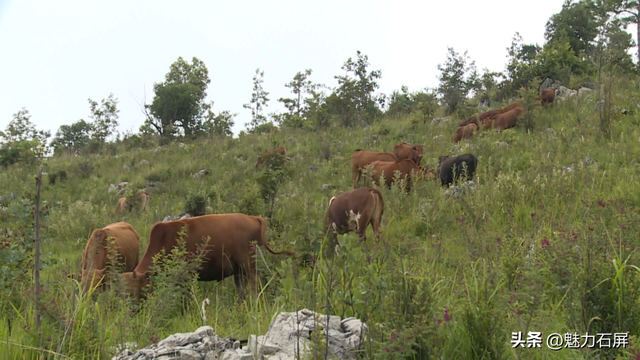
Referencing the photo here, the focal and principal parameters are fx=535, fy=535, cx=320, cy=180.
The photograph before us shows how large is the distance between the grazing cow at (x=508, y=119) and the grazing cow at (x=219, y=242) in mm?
10882

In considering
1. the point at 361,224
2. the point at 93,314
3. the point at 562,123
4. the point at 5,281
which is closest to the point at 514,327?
the point at 93,314

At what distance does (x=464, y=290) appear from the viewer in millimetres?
3969

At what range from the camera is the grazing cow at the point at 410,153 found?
13.5 meters

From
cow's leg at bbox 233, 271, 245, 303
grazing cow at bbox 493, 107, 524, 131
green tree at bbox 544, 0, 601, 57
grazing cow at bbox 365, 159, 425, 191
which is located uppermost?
green tree at bbox 544, 0, 601, 57

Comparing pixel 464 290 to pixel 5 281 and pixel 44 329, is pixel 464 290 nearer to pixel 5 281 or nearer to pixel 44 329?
pixel 44 329

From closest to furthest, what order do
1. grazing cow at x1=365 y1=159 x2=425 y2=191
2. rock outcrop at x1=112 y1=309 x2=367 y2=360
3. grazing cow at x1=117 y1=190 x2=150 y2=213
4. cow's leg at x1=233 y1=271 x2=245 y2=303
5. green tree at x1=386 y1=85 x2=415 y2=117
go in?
rock outcrop at x1=112 y1=309 x2=367 y2=360 → cow's leg at x1=233 y1=271 x2=245 y2=303 → grazing cow at x1=365 y1=159 x2=425 y2=191 → grazing cow at x1=117 y1=190 x2=150 y2=213 → green tree at x1=386 y1=85 x2=415 y2=117

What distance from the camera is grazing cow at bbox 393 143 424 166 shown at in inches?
533

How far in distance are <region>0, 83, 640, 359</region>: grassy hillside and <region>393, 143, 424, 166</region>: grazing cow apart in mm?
1134

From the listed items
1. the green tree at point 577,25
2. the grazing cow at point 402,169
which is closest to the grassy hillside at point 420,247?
the grazing cow at point 402,169

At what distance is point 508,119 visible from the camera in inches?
616

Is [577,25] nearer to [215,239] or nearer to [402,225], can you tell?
[402,225]

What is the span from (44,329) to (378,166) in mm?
9339

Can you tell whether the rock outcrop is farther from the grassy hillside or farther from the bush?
the bush

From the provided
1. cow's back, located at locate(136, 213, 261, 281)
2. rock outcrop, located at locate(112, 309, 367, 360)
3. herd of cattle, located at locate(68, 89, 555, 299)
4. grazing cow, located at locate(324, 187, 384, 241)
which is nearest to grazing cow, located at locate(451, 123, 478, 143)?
herd of cattle, located at locate(68, 89, 555, 299)
